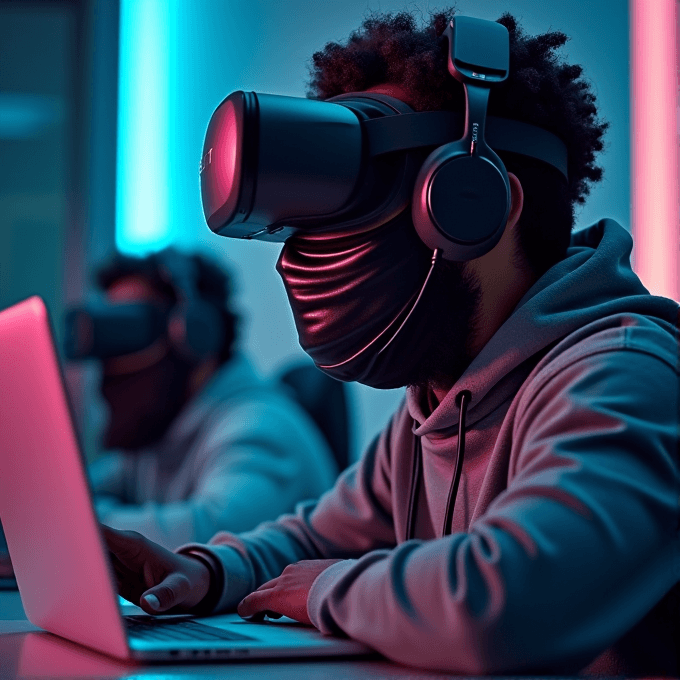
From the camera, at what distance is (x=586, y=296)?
0.89m

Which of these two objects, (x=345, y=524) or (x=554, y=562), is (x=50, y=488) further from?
(x=345, y=524)

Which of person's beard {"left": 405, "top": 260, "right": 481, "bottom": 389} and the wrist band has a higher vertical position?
person's beard {"left": 405, "top": 260, "right": 481, "bottom": 389}

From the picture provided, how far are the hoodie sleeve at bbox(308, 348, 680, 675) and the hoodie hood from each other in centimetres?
14

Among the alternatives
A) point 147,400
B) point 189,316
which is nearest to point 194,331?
point 189,316

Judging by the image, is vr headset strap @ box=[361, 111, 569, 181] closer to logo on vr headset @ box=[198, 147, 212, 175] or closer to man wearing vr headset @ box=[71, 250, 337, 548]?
logo on vr headset @ box=[198, 147, 212, 175]

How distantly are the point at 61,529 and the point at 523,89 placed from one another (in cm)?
63

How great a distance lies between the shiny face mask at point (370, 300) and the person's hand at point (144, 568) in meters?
0.28

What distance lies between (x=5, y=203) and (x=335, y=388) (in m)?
1.84

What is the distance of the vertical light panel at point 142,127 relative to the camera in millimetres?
3318

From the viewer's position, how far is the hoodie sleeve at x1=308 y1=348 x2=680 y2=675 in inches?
23.4

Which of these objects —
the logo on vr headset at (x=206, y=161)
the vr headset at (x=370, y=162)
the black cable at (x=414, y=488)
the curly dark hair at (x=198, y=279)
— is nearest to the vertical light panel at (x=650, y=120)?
the black cable at (x=414, y=488)

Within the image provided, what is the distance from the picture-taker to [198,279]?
2.74 metres

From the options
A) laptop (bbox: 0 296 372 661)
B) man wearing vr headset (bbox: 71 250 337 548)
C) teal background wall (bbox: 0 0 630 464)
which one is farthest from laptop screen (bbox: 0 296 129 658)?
teal background wall (bbox: 0 0 630 464)

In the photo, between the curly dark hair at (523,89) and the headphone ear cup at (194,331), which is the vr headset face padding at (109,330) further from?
the curly dark hair at (523,89)
